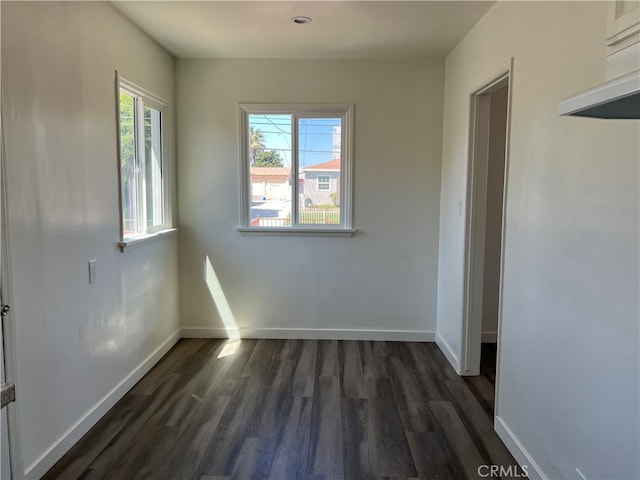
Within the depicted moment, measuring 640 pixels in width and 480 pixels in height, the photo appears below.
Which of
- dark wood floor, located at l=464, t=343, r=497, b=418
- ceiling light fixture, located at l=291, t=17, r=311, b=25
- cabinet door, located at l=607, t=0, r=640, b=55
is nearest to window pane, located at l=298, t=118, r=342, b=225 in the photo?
ceiling light fixture, located at l=291, t=17, r=311, b=25

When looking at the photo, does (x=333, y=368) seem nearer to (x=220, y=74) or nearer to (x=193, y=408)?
(x=193, y=408)

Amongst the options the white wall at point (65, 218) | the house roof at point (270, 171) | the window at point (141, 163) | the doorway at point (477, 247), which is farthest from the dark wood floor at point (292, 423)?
the house roof at point (270, 171)

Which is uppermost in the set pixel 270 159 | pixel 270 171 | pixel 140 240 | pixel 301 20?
pixel 301 20

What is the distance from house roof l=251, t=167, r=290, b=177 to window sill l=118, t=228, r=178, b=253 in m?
0.92

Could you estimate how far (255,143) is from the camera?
154 inches

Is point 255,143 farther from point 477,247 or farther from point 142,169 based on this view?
point 477,247

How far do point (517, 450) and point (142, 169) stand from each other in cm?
310

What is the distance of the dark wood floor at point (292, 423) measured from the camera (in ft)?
7.10

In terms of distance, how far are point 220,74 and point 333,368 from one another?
8.95ft

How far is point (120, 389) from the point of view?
2848 mm

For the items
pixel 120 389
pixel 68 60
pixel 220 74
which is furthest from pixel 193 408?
pixel 220 74

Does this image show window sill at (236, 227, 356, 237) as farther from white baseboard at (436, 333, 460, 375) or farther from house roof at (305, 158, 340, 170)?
white baseboard at (436, 333, 460, 375)

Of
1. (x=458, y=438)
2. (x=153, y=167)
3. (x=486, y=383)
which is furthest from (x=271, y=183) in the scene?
(x=458, y=438)

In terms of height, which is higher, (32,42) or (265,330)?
(32,42)
